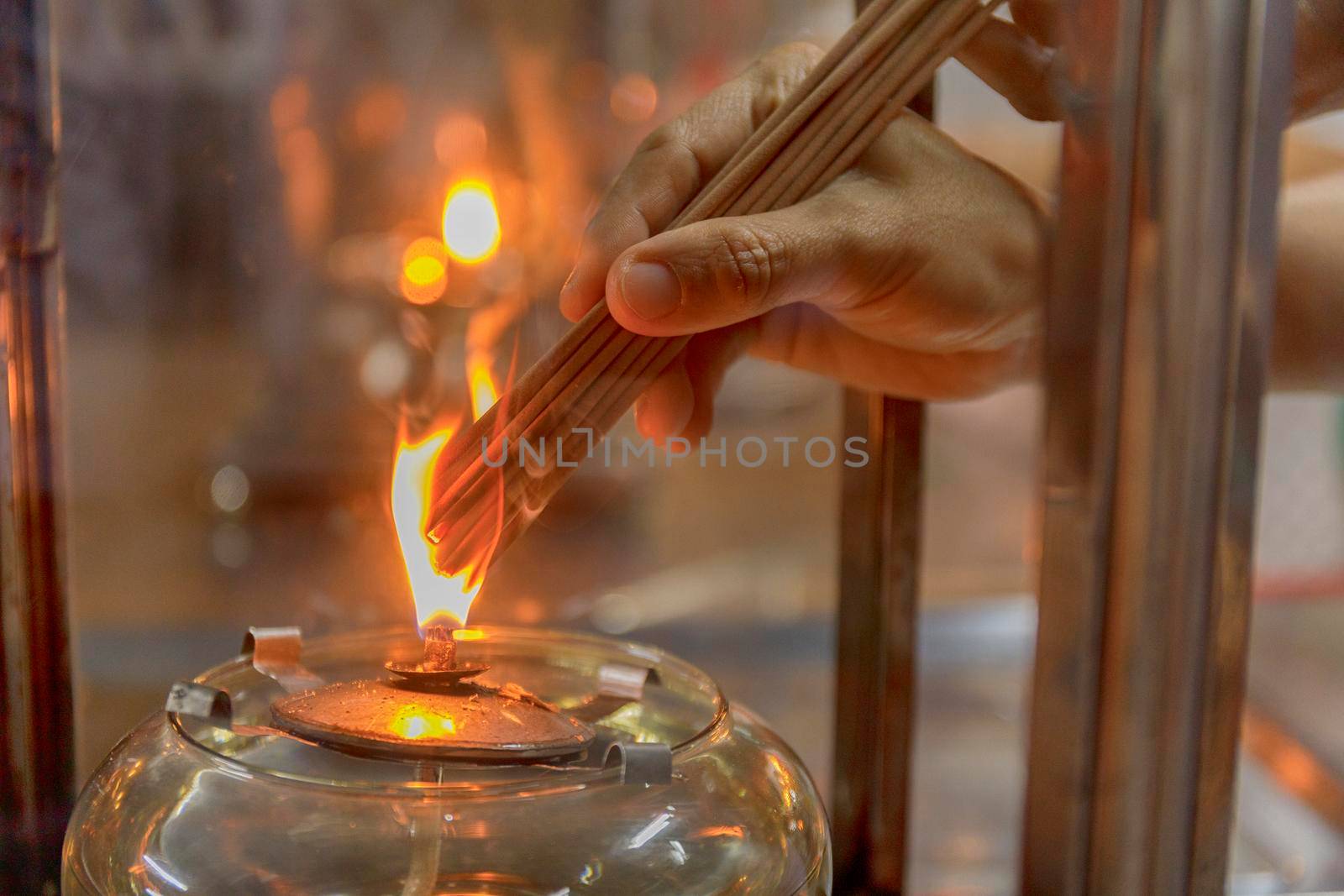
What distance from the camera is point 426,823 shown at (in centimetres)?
29

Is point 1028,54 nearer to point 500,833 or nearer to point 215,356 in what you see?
point 500,833

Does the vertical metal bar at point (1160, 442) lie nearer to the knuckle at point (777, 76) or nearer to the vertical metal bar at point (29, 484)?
the knuckle at point (777, 76)

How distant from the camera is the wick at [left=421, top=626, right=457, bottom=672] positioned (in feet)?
1.14

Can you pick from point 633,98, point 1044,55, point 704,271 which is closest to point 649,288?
point 704,271

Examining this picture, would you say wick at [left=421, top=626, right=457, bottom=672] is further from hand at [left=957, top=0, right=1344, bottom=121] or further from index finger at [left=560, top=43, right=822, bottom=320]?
hand at [left=957, top=0, right=1344, bottom=121]

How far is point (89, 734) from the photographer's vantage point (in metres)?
0.43

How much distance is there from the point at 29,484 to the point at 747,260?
0.77ft

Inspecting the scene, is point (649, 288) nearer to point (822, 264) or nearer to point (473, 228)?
point (822, 264)

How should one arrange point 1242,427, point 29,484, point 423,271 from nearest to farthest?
1. point 1242,427
2. point 29,484
3. point 423,271

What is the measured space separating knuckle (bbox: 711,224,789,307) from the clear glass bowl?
126 mm

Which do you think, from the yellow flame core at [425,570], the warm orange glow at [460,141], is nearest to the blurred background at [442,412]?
the warm orange glow at [460,141]

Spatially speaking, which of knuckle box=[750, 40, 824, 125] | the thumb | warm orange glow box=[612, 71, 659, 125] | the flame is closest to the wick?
the thumb

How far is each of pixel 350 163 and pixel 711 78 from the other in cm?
32

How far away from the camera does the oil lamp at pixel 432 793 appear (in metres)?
0.29
